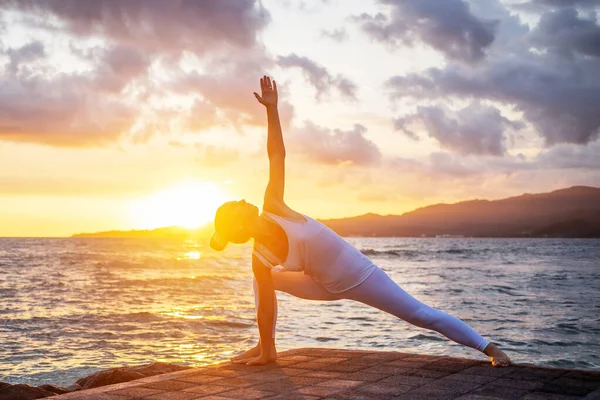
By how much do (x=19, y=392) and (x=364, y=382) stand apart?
347 centimetres

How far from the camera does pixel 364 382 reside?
16.9 feet

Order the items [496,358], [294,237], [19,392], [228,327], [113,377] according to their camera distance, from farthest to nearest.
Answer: [228,327] → [113,377] → [19,392] → [496,358] → [294,237]

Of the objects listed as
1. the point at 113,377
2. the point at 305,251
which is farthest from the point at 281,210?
the point at 113,377

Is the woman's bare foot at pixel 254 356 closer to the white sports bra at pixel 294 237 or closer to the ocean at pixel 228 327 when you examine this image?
the white sports bra at pixel 294 237

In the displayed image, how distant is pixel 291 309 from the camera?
1717 cm

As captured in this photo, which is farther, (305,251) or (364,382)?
(305,251)

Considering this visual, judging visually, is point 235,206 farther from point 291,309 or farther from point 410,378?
point 291,309

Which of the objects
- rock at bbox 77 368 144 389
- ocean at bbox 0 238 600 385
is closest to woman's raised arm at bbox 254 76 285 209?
rock at bbox 77 368 144 389

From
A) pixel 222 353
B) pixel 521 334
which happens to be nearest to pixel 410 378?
pixel 222 353

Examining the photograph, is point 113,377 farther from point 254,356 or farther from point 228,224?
point 228,224

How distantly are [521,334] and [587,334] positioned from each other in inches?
56.5

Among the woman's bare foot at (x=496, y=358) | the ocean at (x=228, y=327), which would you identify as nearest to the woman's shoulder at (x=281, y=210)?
the woman's bare foot at (x=496, y=358)

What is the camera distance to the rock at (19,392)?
20.3 ft

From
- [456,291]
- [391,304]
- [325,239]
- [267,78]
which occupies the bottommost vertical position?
[456,291]
